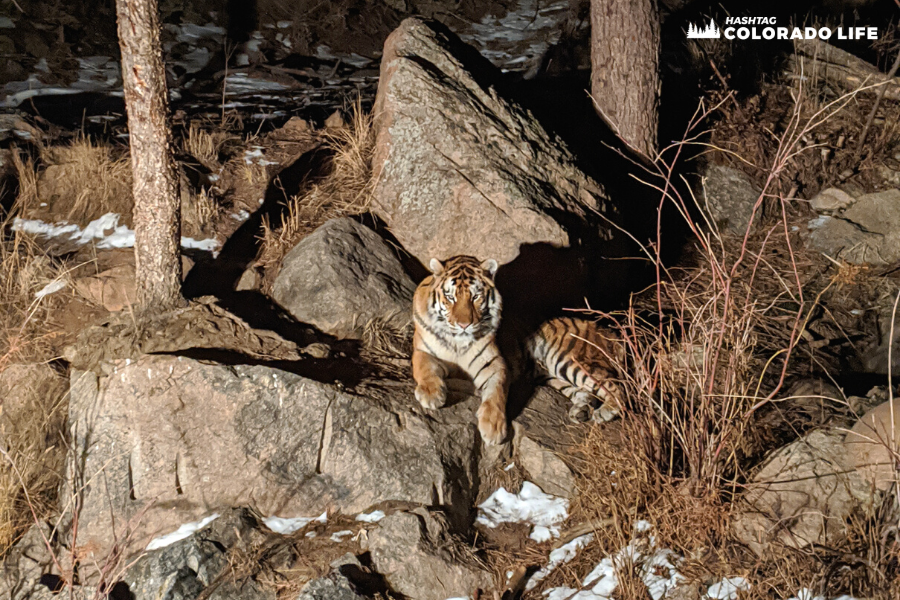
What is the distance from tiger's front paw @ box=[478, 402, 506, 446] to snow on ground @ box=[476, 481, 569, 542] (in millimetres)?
338

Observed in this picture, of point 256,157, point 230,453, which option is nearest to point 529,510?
point 230,453

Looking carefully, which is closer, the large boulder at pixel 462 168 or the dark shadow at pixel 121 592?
the dark shadow at pixel 121 592

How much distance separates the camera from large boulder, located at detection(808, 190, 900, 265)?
22.2 feet

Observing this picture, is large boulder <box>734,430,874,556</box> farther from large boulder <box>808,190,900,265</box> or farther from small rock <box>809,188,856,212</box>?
small rock <box>809,188,856,212</box>

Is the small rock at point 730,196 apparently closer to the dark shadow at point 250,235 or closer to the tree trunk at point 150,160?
the dark shadow at point 250,235

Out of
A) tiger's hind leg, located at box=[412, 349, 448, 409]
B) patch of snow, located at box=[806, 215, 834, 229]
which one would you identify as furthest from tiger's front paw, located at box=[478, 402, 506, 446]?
patch of snow, located at box=[806, 215, 834, 229]

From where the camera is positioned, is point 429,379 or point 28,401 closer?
point 429,379

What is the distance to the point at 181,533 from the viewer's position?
174 inches

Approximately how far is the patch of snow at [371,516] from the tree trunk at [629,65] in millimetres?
4018

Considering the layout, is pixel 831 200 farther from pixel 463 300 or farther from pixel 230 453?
pixel 230 453

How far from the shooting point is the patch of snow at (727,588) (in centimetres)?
364

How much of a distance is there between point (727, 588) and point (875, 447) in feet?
3.57

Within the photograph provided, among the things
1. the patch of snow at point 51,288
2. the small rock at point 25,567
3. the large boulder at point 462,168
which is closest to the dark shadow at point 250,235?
the large boulder at point 462,168

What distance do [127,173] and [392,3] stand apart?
8.29 m
